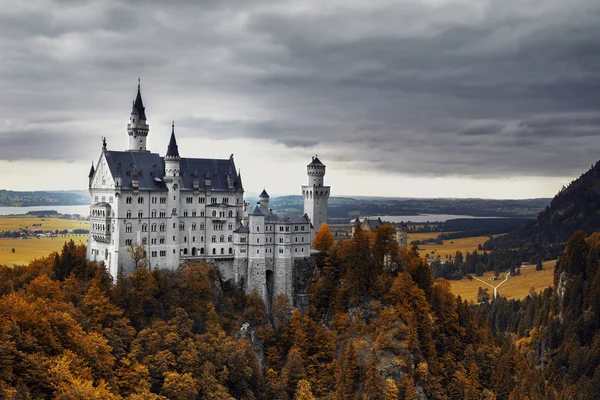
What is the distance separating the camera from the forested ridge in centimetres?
7675

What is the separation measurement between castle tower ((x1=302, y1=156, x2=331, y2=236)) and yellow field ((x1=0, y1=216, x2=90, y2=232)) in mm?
56221

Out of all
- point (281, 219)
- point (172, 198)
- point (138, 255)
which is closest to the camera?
point (138, 255)

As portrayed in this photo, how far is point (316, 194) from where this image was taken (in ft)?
403

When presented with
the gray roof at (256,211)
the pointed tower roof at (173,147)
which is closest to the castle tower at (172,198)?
the pointed tower roof at (173,147)

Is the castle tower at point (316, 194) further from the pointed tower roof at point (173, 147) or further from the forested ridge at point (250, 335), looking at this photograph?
the pointed tower roof at point (173, 147)

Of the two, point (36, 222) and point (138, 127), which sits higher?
point (138, 127)

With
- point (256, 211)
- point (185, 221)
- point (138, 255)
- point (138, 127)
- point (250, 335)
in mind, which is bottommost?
point (250, 335)

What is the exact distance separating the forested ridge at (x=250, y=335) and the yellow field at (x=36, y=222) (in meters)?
53.7

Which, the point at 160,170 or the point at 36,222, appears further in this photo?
the point at 36,222

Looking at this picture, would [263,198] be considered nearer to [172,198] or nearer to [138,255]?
[172,198]

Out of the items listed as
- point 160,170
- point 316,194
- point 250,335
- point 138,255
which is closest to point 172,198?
point 160,170

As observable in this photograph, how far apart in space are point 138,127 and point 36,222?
8035cm

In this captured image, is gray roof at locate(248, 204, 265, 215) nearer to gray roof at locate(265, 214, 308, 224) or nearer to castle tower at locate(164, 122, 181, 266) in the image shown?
gray roof at locate(265, 214, 308, 224)

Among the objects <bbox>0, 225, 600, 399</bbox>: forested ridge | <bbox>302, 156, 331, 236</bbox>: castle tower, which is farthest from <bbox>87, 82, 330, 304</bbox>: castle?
<bbox>302, 156, 331, 236</bbox>: castle tower
